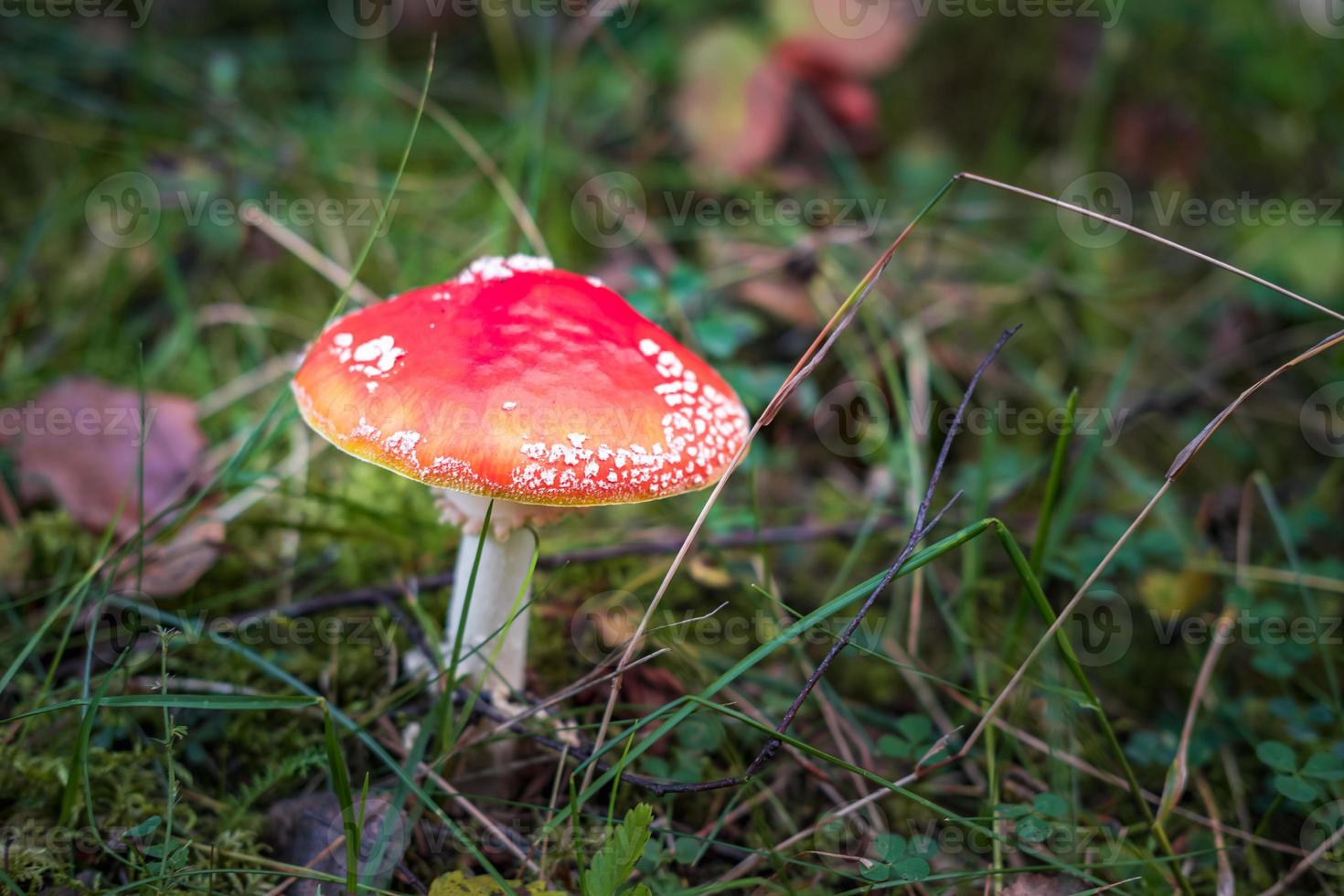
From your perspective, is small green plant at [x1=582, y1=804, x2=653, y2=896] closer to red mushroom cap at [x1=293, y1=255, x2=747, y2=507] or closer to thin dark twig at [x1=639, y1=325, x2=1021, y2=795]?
thin dark twig at [x1=639, y1=325, x2=1021, y2=795]

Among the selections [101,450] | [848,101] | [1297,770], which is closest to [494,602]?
[101,450]

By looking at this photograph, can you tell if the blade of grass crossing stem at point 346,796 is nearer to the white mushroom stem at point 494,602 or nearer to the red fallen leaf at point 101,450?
the white mushroom stem at point 494,602

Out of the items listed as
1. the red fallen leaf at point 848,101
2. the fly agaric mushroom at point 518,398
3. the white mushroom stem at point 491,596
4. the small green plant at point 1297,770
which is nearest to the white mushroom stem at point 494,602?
the white mushroom stem at point 491,596

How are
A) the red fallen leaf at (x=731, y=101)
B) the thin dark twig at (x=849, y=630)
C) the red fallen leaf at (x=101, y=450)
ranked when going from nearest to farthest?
the thin dark twig at (x=849, y=630) < the red fallen leaf at (x=101, y=450) < the red fallen leaf at (x=731, y=101)

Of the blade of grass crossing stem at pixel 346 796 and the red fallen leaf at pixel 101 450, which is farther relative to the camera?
the red fallen leaf at pixel 101 450

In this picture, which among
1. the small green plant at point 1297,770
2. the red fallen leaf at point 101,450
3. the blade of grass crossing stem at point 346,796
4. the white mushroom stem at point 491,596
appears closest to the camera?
the blade of grass crossing stem at point 346,796

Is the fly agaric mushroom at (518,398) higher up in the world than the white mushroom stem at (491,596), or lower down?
higher up

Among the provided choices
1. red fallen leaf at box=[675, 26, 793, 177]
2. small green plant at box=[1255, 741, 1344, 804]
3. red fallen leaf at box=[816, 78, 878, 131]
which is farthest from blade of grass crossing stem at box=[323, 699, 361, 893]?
red fallen leaf at box=[816, 78, 878, 131]

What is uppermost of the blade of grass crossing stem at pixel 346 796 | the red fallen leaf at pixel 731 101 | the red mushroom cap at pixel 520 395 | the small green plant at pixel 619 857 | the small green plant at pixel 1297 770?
the red fallen leaf at pixel 731 101

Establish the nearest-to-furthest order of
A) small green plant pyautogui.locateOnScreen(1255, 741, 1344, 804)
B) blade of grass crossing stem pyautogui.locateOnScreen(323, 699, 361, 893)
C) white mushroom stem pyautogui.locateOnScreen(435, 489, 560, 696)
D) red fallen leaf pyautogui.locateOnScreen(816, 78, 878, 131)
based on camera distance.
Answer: blade of grass crossing stem pyautogui.locateOnScreen(323, 699, 361, 893) < small green plant pyautogui.locateOnScreen(1255, 741, 1344, 804) < white mushroom stem pyautogui.locateOnScreen(435, 489, 560, 696) < red fallen leaf pyautogui.locateOnScreen(816, 78, 878, 131)
